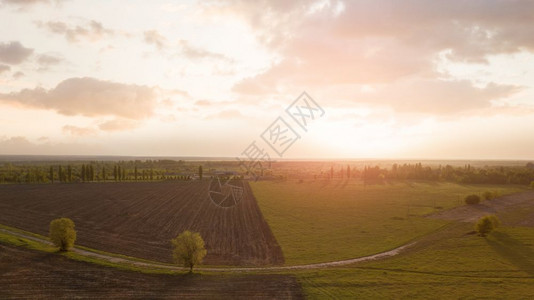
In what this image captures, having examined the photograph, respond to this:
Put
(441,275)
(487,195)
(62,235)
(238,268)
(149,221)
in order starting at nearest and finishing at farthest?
(441,275)
(238,268)
(62,235)
(149,221)
(487,195)

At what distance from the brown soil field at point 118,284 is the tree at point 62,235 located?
4.72 meters

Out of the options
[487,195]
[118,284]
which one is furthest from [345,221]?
[487,195]

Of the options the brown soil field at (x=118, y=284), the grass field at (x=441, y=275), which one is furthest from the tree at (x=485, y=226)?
the brown soil field at (x=118, y=284)

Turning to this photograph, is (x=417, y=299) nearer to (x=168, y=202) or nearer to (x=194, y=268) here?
(x=194, y=268)

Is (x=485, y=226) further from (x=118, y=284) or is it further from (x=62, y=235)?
(x=62, y=235)

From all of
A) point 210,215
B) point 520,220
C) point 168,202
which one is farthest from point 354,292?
point 168,202

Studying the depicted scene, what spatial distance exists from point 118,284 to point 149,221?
36578mm

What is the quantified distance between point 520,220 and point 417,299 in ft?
210

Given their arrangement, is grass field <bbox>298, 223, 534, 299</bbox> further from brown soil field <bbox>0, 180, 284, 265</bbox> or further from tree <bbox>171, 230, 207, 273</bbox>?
tree <bbox>171, 230, 207, 273</bbox>

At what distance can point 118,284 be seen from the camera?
3859 centimetres

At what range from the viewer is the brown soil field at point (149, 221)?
53.4 meters

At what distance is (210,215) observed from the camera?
82.6 meters

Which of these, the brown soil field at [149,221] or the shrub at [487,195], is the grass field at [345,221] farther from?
the shrub at [487,195]

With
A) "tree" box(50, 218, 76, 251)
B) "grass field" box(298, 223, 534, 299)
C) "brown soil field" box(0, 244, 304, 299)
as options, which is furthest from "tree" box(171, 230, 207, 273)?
"tree" box(50, 218, 76, 251)
